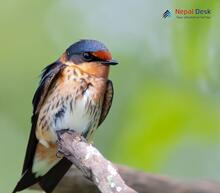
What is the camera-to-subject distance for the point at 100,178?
68.9 inches

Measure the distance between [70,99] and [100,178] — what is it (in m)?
0.86

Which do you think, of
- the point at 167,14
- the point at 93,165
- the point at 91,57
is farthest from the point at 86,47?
the point at 93,165

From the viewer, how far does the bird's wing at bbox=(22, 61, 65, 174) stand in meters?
2.60

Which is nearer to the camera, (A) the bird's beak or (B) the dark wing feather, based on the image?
(A) the bird's beak

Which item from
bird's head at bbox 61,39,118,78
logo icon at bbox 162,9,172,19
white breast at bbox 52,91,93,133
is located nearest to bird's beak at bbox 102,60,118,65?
bird's head at bbox 61,39,118,78

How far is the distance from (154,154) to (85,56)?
70cm

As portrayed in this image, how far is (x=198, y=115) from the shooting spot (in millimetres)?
1959

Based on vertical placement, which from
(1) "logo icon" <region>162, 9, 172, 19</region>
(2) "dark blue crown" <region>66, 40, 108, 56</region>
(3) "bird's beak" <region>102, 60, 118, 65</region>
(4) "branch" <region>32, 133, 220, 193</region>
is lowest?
(4) "branch" <region>32, 133, 220, 193</region>

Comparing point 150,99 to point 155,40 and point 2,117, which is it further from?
point 2,117

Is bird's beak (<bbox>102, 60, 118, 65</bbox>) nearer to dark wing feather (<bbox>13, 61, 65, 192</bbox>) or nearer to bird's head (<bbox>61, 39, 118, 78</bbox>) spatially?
bird's head (<bbox>61, 39, 118, 78</bbox>)

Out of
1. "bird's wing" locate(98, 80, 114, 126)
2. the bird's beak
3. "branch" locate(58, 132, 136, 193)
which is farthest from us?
"bird's wing" locate(98, 80, 114, 126)

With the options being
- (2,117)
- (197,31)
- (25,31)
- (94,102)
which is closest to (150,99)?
(197,31)

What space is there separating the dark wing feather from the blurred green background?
225 mm

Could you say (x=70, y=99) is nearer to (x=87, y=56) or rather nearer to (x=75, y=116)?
(x=75, y=116)
